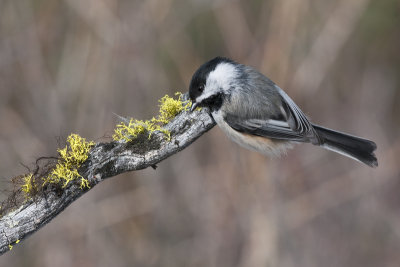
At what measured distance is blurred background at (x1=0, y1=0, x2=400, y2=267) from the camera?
3727 mm

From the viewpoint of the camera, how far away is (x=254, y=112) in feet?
7.71

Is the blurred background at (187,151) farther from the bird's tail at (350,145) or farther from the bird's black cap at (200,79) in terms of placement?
the bird's black cap at (200,79)

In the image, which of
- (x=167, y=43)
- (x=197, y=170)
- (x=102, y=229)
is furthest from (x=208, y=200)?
(x=167, y=43)

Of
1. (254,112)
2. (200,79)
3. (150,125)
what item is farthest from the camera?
(254,112)

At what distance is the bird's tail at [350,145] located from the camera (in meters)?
2.55

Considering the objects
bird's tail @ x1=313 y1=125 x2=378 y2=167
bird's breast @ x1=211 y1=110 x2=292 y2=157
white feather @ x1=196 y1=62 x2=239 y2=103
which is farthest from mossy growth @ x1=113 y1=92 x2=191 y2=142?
bird's tail @ x1=313 y1=125 x2=378 y2=167

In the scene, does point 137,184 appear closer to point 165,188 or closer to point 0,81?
point 165,188

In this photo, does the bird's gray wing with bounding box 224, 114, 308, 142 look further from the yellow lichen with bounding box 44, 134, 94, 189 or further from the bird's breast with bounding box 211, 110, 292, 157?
the yellow lichen with bounding box 44, 134, 94, 189

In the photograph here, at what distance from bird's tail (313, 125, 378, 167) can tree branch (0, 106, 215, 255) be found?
1196 millimetres

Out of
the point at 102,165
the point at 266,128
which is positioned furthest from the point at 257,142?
the point at 102,165

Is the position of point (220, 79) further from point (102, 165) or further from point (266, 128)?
point (102, 165)

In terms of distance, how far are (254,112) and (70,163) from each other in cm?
112

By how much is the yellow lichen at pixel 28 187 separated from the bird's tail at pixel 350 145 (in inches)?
66.8

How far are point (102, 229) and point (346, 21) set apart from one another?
2.65 meters
